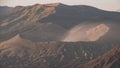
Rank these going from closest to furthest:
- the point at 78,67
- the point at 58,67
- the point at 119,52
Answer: the point at 119,52 < the point at 78,67 < the point at 58,67

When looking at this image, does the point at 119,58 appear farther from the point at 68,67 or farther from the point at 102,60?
the point at 68,67

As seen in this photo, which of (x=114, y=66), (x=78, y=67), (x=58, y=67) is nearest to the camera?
(x=114, y=66)

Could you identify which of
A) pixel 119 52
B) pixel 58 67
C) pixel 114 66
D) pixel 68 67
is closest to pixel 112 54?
pixel 119 52

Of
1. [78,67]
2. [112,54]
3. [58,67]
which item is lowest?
[58,67]

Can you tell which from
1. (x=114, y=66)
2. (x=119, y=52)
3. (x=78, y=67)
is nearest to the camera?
(x=114, y=66)

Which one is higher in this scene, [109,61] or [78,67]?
[109,61]

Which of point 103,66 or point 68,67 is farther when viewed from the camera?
point 68,67

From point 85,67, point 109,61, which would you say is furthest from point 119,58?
point 85,67

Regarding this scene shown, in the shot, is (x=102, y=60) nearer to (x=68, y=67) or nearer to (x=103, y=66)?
(x=103, y=66)

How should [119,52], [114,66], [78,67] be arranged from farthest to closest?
1. [78,67]
2. [119,52]
3. [114,66]
